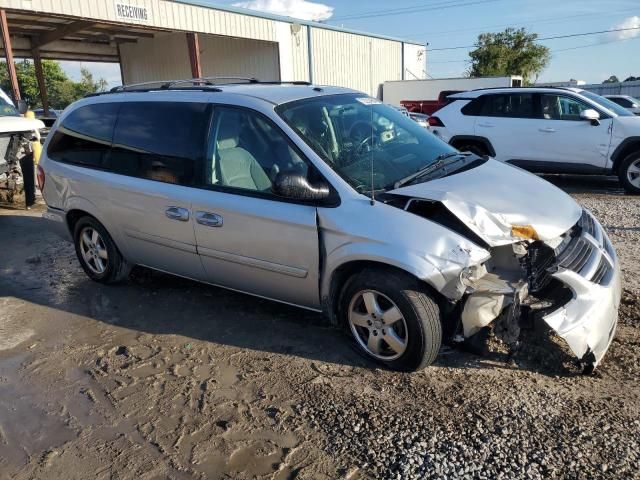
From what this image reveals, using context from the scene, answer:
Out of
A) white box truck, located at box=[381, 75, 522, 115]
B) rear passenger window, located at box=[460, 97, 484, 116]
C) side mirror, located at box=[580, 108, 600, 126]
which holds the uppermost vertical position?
white box truck, located at box=[381, 75, 522, 115]

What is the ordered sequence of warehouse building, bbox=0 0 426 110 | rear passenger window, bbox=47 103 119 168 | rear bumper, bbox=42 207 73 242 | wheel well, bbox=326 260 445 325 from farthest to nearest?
warehouse building, bbox=0 0 426 110, rear bumper, bbox=42 207 73 242, rear passenger window, bbox=47 103 119 168, wheel well, bbox=326 260 445 325

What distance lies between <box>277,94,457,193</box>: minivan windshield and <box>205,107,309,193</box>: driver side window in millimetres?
156

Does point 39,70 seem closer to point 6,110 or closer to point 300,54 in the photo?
point 300,54

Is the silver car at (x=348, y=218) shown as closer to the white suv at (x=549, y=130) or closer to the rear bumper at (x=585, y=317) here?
the rear bumper at (x=585, y=317)

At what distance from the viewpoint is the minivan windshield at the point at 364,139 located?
362 cm

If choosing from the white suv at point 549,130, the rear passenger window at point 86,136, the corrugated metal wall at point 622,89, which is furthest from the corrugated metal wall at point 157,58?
the corrugated metal wall at point 622,89

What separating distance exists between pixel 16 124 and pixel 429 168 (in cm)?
652

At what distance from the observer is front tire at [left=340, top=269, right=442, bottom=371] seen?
318cm

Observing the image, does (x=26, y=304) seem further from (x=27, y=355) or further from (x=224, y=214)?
(x=224, y=214)

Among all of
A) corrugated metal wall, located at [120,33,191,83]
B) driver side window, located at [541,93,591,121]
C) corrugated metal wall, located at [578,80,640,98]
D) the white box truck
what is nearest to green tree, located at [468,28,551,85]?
corrugated metal wall, located at [578,80,640,98]

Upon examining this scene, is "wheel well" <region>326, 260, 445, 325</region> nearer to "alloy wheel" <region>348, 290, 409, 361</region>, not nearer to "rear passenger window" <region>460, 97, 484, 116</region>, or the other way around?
"alloy wheel" <region>348, 290, 409, 361</region>

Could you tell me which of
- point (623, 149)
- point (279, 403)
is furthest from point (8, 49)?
point (279, 403)

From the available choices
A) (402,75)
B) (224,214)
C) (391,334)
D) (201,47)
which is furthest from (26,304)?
(402,75)

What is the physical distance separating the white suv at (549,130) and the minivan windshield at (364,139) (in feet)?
18.2
